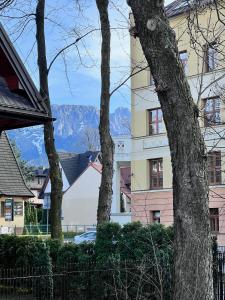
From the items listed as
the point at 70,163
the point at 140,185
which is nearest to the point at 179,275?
the point at 140,185

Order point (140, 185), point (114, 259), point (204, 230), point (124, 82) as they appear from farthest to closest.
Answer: point (140, 185) → point (124, 82) → point (114, 259) → point (204, 230)

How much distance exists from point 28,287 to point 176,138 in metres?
7.07

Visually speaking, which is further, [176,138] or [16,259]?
[16,259]

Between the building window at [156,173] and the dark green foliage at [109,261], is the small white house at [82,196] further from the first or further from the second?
the dark green foliage at [109,261]

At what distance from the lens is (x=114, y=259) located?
13.1 m

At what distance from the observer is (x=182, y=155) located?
768 cm

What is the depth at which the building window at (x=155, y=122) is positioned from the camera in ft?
138

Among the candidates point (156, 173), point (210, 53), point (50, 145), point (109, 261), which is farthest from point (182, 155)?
point (156, 173)

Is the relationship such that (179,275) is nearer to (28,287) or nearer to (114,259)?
(114,259)

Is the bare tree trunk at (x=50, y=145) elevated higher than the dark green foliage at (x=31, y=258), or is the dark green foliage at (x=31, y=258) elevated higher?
the bare tree trunk at (x=50, y=145)

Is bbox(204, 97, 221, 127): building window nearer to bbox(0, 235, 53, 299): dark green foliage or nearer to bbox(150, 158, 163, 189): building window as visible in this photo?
bbox(0, 235, 53, 299): dark green foliage

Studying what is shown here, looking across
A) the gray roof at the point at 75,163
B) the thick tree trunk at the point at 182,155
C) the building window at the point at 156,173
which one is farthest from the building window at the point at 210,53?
the gray roof at the point at 75,163

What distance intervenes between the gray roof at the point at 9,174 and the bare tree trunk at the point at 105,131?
1675 cm

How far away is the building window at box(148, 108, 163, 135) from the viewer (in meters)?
42.0
